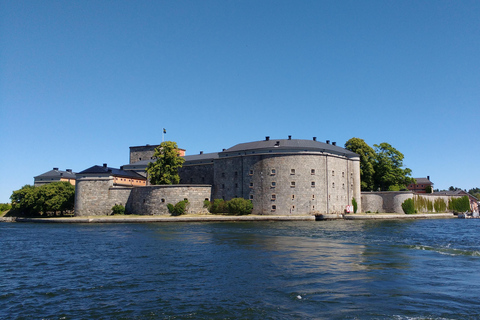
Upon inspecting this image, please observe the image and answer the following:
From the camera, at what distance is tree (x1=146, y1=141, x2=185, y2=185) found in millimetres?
61469

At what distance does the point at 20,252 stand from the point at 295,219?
36.0m

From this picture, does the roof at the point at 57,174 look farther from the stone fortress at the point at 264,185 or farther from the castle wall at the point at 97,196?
the castle wall at the point at 97,196

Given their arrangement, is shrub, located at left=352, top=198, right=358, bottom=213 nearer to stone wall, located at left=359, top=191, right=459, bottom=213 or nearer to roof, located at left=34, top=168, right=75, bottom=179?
stone wall, located at left=359, top=191, right=459, bottom=213

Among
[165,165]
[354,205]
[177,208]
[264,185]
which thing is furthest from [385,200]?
[165,165]

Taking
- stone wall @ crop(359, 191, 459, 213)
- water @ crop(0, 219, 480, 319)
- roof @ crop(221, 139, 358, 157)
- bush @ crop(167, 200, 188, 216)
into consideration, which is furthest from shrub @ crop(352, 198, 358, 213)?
water @ crop(0, 219, 480, 319)

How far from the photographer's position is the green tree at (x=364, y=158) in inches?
2736

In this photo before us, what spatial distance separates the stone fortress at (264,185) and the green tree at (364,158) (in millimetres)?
5027

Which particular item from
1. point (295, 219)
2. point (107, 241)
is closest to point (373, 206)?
point (295, 219)

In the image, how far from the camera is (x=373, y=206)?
65750 millimetres

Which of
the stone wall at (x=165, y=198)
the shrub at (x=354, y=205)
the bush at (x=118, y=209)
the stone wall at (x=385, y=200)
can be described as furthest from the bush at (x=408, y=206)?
the bush at (x=118, y=209)

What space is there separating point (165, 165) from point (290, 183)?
20.1 meters

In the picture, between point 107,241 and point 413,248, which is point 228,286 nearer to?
point 413,248

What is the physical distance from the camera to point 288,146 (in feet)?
191

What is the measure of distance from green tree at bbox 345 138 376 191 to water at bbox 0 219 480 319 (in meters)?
46.7
